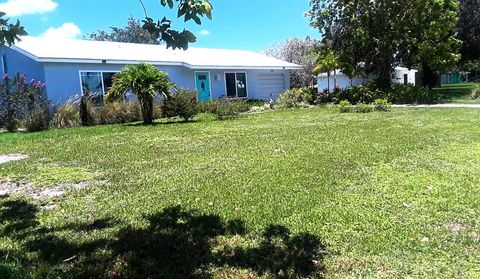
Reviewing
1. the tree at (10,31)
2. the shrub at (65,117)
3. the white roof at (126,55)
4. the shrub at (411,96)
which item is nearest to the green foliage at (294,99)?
the white roof at (126,55)

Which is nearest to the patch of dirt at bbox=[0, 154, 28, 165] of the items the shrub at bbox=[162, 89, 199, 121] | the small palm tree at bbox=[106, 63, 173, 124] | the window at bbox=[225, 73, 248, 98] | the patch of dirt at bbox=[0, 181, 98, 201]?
the patch of dirt at bbox=[0, 181, 98, 201]

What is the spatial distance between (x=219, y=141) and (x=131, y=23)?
4884 centimetres

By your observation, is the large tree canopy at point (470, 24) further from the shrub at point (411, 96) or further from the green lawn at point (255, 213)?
the green lawn at point (255, 213)

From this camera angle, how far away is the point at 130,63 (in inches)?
Result: 851

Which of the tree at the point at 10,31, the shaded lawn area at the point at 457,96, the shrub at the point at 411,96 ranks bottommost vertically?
the shaded lawn area at the point at 457,96

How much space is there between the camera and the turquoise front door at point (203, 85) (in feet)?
84.9

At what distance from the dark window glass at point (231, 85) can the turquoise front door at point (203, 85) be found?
67.4 inches

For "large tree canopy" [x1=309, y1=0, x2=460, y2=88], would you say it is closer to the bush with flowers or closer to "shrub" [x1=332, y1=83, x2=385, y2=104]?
"shrub" [x1=332, y1=83, x2=385, y2=104]

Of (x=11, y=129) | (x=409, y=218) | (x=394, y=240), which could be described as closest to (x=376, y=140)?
(x=409, y=218)

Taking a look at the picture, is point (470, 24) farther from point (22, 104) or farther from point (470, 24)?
point (22, 104)

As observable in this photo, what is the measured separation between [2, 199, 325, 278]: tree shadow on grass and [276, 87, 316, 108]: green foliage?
20157 millimetres

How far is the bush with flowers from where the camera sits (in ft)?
54.4

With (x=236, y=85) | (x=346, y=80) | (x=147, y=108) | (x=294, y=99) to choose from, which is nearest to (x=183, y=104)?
(x=147, y=108)

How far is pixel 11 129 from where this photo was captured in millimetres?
16641
